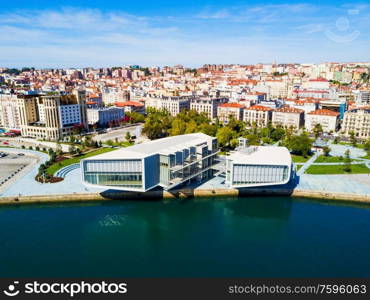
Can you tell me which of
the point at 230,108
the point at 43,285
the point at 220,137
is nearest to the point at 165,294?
the point at 43,285

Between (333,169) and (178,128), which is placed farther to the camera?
(178,128)

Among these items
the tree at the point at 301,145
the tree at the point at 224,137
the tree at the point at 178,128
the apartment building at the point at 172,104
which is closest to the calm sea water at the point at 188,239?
the tree at the point at 301,145

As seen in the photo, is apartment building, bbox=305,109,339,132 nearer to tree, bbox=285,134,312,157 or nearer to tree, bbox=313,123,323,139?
tree, bbox=313,123,323,139

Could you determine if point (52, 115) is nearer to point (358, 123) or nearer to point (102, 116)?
point (102, 116)

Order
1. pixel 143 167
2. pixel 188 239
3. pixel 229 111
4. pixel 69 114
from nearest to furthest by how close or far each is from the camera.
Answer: pixel 188 239, pixel 143 167, pixel 69 114, pixel 229 111

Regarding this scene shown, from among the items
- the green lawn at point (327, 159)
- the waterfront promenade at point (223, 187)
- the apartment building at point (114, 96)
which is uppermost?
the apartment building at point (114, 96)

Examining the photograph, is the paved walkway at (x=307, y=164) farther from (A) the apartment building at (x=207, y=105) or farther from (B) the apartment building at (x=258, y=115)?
(A) the apartment building at (x=207, y=105)

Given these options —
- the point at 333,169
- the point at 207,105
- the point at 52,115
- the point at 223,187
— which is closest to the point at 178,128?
the point at 223,187
